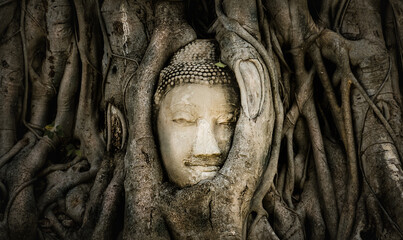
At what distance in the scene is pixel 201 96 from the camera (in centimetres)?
277

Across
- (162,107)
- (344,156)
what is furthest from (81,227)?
(344,156)

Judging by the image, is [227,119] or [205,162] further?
[227,119]

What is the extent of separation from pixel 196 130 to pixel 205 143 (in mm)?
114

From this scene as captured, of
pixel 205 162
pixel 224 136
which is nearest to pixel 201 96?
pixel 224 136

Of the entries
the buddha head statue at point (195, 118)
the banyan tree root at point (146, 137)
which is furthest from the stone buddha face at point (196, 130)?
the banyan tree root at point (146, 137)

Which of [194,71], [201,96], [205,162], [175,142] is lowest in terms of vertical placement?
[205,162]

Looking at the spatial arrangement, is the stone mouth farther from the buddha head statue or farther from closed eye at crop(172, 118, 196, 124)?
closed eye at crop(172, 118, 196, 124)

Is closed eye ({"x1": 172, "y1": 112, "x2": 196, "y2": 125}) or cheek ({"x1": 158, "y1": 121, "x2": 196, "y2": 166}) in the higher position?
closed eye ({"x1": 172, "y1": 112, "x2": 196, "y2": 125})

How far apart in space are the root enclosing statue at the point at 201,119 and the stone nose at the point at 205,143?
0.04ft

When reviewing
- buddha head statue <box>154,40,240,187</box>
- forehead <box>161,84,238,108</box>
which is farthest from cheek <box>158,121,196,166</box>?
forehead <box>161,84,238,108</box>

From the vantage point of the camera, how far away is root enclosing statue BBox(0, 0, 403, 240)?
8.81 ft

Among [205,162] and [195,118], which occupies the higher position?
[195,118]

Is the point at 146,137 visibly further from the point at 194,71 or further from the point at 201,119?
the point at 194,71

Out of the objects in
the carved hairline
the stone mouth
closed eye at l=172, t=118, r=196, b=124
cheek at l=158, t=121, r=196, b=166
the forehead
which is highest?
the carved hairline
